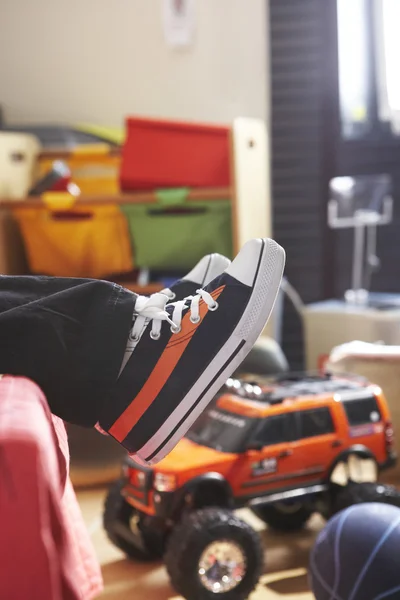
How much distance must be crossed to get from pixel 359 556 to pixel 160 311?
52cm

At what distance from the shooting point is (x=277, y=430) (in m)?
1.66

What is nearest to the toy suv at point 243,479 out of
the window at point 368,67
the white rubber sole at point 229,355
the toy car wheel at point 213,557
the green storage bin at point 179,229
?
the toy car wheel at point 213,557

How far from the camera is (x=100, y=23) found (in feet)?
9.61

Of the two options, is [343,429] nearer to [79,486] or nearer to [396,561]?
[396,561]

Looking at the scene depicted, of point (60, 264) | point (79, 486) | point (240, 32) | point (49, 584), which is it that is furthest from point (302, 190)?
point (49, 584)

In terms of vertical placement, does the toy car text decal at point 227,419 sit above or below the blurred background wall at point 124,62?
below

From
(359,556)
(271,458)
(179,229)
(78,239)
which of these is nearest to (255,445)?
(271,458)

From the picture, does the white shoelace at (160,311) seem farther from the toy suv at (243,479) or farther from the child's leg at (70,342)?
the toy suv at (243,479)

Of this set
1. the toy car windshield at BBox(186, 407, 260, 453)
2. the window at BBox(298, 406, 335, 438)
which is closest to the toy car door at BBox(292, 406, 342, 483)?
the window at BBox(298, 406, 335, 438)

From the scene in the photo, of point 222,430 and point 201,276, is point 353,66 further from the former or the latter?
point 201,276

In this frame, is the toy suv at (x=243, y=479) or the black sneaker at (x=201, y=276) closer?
the black sneaker at (x=201, y=276)

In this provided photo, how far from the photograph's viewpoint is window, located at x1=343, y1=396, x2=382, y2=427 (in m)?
1.75

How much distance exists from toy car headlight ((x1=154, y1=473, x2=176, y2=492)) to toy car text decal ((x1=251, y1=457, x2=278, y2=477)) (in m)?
0.17

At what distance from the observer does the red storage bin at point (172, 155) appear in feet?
7.80
